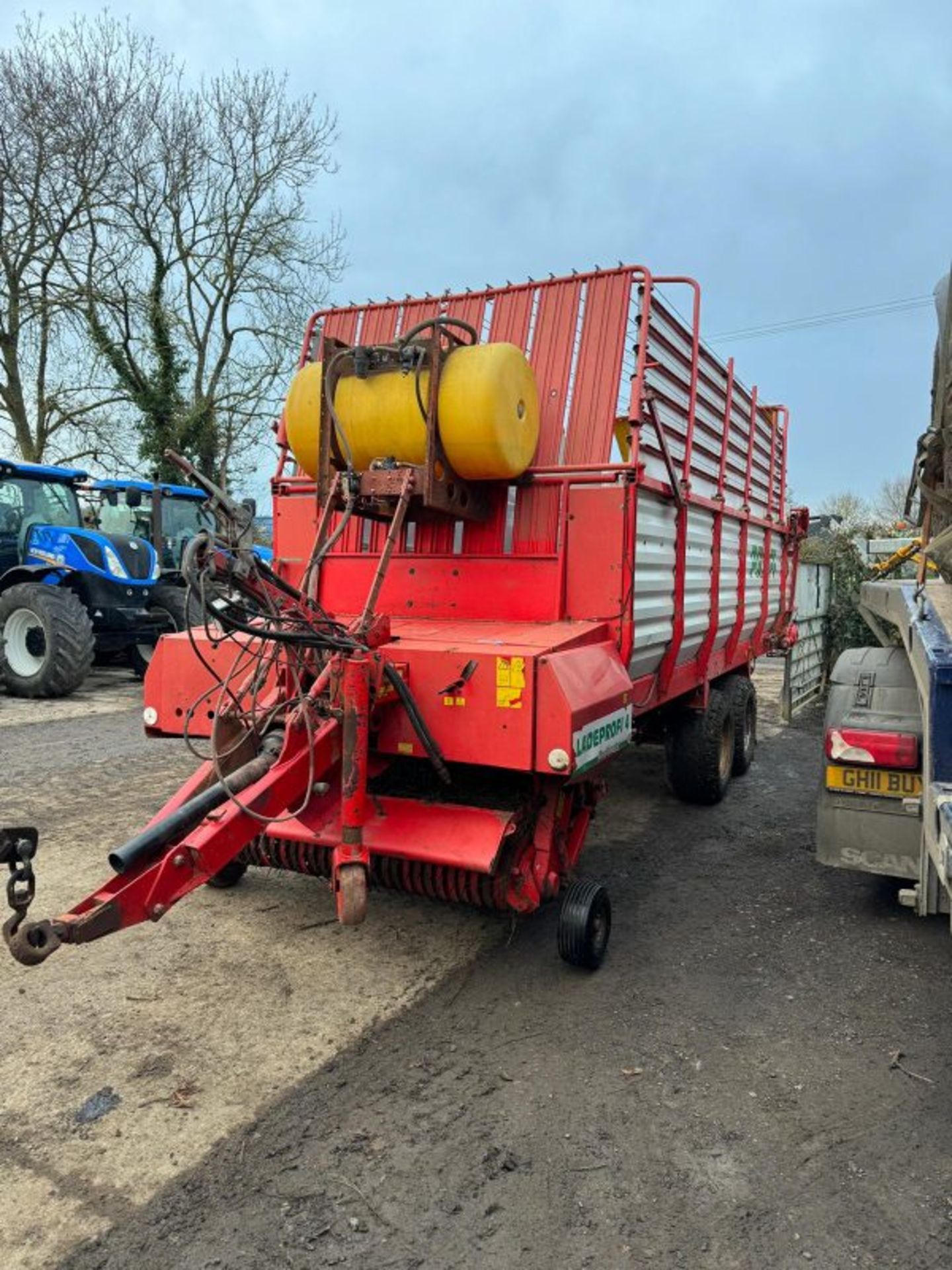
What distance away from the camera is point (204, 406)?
19.3 meters

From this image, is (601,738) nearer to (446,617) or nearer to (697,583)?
(446,617)

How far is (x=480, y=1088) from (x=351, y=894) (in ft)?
2.29

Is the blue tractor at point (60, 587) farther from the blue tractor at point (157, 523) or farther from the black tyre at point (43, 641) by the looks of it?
the blue tractor at point (157, 523)

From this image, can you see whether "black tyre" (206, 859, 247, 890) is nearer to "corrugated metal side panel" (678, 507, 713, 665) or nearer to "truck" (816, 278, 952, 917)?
"corrugated metal side panel" (678, 507, 713, 665)

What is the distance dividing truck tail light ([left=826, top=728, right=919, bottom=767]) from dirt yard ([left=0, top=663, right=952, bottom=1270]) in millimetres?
822

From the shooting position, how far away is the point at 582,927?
3250mm

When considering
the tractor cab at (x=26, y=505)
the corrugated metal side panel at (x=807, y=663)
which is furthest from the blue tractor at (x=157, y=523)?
the corrugated metal side panel at (x=807, y=663)

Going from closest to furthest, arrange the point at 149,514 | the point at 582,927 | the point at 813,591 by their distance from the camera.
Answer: the point at 582,927 → the point at 813,591 → the point at 149,514

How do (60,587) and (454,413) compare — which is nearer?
(454,413)

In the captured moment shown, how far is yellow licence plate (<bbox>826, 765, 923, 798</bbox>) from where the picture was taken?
133 inches

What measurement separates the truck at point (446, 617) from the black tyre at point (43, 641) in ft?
19.3

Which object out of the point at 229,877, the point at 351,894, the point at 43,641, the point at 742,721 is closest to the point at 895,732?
the point at 351,894

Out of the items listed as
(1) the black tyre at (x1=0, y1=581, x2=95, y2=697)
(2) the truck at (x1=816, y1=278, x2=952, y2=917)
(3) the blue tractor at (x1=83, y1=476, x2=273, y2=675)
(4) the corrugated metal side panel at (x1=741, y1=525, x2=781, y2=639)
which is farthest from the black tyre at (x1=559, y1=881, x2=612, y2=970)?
(3) the blue tractor at (x1=83, y1=476, x2=273, y2=675)

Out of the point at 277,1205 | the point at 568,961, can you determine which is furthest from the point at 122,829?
the point at 277,1205
